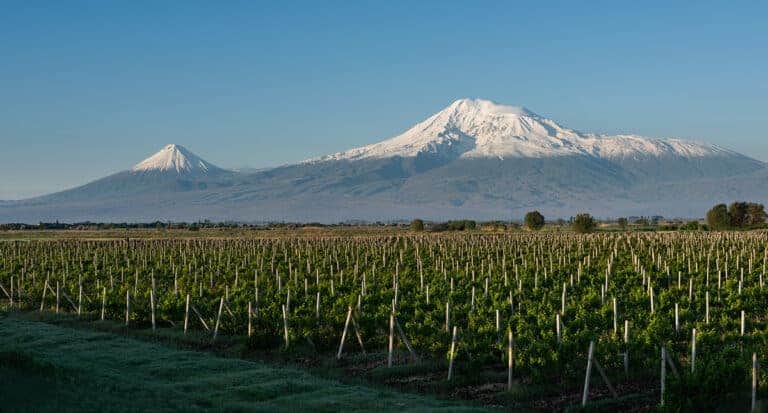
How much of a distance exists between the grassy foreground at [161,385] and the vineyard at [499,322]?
1.93 meters

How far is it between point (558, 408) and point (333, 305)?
1206 centimetres

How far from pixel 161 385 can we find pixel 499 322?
7852 mm

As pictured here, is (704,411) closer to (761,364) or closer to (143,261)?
(761,364)

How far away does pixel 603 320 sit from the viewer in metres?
22.5

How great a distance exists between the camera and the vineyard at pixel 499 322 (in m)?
16.4

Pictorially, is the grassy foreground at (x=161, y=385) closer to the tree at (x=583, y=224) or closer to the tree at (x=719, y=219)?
the tree at (x=583, y=224)

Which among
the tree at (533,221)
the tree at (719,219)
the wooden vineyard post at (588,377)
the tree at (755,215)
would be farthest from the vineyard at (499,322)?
the tree at (533,221)

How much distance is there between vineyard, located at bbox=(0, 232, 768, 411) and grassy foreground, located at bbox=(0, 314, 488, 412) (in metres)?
1.93

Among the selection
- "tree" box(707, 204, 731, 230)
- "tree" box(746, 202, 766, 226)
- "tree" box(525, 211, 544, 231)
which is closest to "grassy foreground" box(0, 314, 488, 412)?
"tree" box(707, 204, 731, 230)

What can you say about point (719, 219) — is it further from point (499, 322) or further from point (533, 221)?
point (499, 322)

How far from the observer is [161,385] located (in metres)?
16.2

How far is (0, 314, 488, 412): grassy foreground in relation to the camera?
45.1ft

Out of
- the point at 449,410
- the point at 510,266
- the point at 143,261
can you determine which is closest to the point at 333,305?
the point at 449,410

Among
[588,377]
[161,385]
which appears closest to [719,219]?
[588,377]
